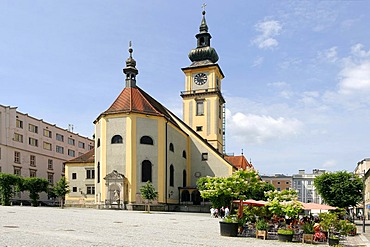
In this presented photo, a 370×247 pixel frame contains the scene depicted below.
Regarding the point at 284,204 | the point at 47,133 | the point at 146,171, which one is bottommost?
the point at 284,204

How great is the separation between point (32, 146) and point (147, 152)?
3267 centimetres

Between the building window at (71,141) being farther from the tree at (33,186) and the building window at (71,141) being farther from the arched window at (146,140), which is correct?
the arched window at (146,140)

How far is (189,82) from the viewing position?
68.1m

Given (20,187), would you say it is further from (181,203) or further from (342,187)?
(342,187)

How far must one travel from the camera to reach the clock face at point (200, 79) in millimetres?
67225

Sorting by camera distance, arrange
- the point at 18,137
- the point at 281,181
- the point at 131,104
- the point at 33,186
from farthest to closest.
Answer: the point at 281,181, the point at 18,137, the point at 33,186, the point at 131,104

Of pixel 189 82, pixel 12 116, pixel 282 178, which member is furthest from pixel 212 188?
pixel 282 178

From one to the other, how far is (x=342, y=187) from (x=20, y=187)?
40767 mm

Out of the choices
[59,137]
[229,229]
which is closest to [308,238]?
[229,229]

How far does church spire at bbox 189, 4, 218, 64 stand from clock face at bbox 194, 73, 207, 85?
2.83 meters

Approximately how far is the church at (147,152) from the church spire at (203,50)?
29.4 inches

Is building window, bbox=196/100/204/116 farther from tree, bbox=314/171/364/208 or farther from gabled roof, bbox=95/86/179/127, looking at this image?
tree, bbox=314/171/364/208

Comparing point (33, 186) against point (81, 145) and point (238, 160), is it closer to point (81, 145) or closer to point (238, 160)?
point (81, 145)

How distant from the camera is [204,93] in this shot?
220 ft
